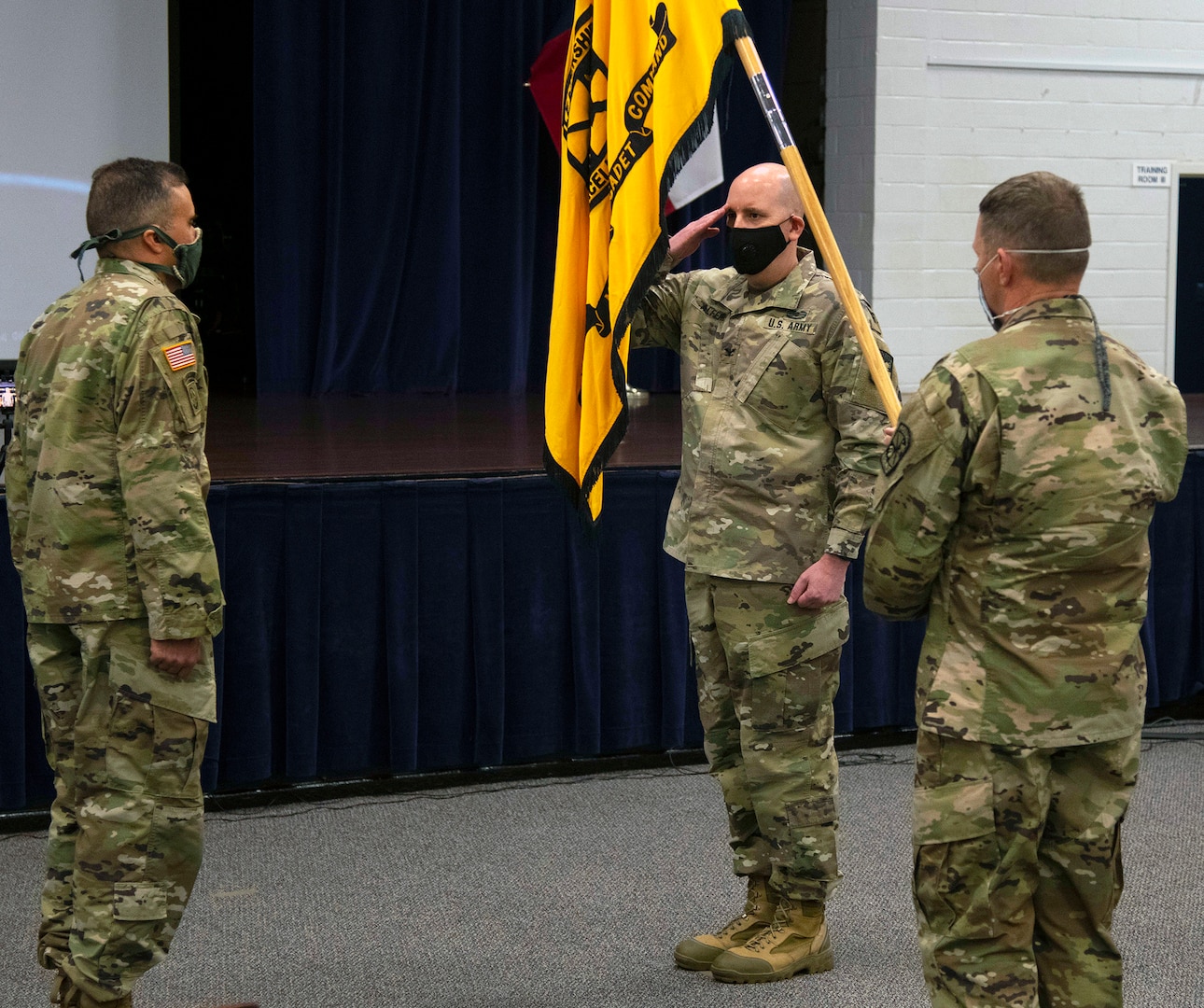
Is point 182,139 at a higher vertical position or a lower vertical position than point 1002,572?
higher

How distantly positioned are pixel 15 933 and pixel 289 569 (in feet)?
3.64

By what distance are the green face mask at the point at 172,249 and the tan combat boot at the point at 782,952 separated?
157cm

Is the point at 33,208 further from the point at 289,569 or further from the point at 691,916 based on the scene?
the point at 691,916

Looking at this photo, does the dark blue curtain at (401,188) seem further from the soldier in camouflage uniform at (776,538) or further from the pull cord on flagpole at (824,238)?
the pull cord on flagpole at (824,238)

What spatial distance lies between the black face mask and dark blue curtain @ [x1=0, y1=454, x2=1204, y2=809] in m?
1.19

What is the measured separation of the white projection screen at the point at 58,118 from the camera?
575 centimetres

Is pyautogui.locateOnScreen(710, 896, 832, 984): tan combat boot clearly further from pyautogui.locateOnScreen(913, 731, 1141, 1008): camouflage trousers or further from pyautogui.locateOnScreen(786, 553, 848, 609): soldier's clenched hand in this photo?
pyautogui.locateOnScreen(913, 731, 1141, 1008): camouflage trousers

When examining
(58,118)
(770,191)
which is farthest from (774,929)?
(58,118)

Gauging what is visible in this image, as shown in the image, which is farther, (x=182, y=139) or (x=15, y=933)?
(x=182, y=139)

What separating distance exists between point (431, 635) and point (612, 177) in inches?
61.4

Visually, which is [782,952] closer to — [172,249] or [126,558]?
[126,558]

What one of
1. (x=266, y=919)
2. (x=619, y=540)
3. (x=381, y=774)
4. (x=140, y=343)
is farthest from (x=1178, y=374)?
(x=140, y=343)

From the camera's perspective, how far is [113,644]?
225cm

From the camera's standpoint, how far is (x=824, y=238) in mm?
2312
